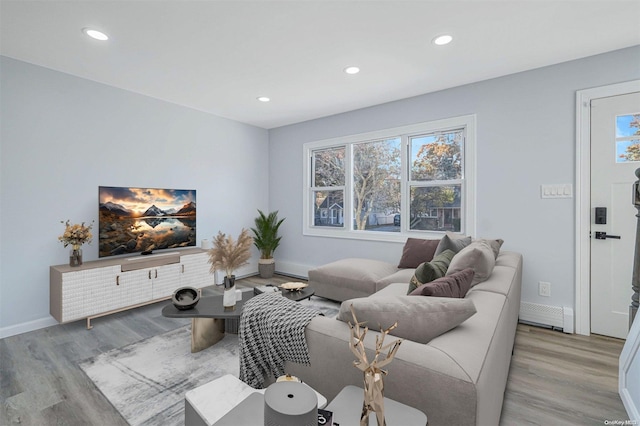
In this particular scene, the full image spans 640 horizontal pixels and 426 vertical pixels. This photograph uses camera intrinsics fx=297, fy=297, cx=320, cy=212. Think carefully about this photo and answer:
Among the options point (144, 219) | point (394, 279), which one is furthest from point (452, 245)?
point (144, 219)

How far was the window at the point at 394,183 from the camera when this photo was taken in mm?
3600

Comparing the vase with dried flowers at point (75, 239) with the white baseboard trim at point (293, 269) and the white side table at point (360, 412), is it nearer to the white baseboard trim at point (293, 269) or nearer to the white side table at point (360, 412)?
the white baseboard trim at point (293, 269)

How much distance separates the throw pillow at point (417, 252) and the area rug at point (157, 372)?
2012 millimetres

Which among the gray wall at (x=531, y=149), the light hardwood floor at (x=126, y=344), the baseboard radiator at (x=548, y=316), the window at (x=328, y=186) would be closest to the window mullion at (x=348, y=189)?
the window at (x=328, y=186)

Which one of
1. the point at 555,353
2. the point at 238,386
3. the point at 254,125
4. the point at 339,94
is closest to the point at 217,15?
the point at 339,94

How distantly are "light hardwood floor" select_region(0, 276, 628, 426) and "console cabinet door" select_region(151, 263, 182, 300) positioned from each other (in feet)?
1.55

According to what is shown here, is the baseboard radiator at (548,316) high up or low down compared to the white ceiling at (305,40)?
down

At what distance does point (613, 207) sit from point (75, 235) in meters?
5.18

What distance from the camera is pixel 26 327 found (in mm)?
2885

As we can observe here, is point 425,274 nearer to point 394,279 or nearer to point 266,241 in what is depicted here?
point 394,279

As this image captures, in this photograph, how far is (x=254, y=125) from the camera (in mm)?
5199

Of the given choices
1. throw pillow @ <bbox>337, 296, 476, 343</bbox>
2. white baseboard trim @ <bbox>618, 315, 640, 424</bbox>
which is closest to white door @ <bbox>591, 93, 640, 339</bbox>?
white baseboard trim @ <bbox>618, 315, 640, 424</bbox>

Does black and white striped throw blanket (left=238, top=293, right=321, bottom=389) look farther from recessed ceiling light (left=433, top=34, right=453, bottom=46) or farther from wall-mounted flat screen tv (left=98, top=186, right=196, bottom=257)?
wall-mounted flat screen tv (left=98, top=186, right=196, bottom=257)

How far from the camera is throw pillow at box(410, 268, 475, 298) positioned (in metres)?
1.49
